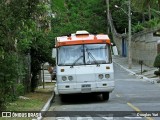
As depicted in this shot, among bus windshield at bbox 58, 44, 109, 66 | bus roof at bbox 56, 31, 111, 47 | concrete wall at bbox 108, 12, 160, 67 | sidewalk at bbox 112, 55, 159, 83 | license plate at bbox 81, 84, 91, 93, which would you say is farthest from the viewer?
concrete wall at bbox 108, 12, 160, 67

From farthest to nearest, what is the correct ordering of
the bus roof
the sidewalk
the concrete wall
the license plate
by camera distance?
the concrete wall → the sidewalk → the bus roof → the license plate

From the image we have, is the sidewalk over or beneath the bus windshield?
beneath

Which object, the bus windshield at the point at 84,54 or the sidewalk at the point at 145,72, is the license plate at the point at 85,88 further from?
the sidewalk at the point at 145,72

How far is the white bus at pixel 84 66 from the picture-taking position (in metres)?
20.1

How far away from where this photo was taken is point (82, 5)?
86.1 metres

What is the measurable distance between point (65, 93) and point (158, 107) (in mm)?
4690

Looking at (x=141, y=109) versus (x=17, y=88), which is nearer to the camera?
(x=141, y=109)

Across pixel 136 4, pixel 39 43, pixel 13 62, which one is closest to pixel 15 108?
pixel 13 62

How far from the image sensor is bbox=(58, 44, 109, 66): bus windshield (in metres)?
20.3

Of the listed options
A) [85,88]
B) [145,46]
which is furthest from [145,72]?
[85,88]

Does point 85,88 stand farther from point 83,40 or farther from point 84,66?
point 83,40

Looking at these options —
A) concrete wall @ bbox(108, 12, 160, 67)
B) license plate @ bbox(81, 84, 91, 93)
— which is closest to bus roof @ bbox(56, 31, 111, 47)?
license plate @ bbox(81, 84, 91, 93)

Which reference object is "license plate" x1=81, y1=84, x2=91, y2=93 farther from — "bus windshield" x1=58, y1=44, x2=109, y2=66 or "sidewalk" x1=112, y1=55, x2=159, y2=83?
"sidewalk" x1=112, y1=55, x2=159, y2=83

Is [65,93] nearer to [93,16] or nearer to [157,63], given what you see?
[157,63]
